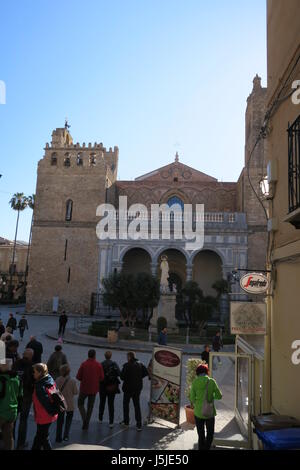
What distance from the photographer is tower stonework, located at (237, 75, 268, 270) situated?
2847cm

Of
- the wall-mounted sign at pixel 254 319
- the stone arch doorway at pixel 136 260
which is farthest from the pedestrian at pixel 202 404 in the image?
the stone arch doorway at pixel 136 260

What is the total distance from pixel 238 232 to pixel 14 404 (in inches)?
1007

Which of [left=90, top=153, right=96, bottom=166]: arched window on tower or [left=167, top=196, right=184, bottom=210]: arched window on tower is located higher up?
[left=90, top=153, right=96, bottom=166]: arched window on tower

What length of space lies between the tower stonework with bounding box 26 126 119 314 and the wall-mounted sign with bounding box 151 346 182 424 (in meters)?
22.9

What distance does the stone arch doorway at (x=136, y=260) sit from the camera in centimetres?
3103

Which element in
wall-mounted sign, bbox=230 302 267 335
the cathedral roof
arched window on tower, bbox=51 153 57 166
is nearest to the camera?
wall-mounted sign, bbox=230 302 267 335

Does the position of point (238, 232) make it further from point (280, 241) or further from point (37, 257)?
point (280, 241)

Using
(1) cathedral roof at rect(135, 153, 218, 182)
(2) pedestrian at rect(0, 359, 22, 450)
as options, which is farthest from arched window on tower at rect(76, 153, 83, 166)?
(2) pedestrian at rect(0, 359, 22, 450)

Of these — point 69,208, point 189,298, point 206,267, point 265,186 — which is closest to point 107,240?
point 69,208

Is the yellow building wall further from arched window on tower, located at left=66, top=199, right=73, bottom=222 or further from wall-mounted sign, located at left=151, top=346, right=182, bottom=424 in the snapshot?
arched window on tower, located at left=66, top=199, right=73, bottom=222

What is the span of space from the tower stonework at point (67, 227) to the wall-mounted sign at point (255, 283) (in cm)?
2386

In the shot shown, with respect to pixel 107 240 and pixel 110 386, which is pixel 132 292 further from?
pixel 110 386

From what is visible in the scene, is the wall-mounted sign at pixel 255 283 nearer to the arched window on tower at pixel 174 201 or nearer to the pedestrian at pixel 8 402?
the pedestrian at pixel 8 402

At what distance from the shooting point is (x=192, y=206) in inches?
1300
